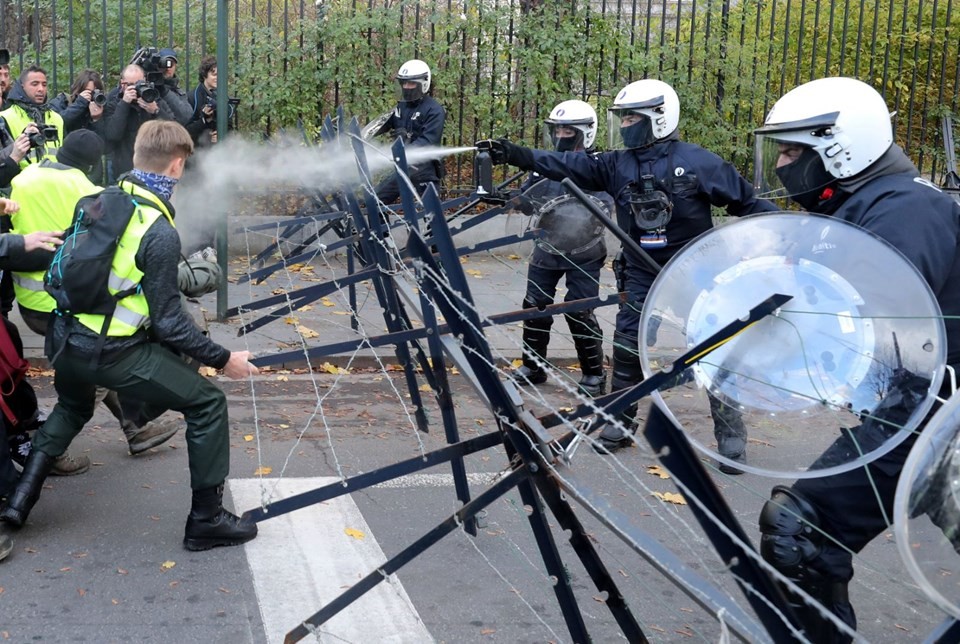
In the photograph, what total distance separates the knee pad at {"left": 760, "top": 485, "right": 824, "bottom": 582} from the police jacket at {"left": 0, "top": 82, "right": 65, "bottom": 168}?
5677mm

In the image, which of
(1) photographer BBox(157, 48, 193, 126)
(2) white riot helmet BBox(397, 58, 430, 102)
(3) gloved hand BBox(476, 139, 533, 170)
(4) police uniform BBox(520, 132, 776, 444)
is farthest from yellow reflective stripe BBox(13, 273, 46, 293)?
(2) white riot helmet BBox(397, 58, 430, 102)

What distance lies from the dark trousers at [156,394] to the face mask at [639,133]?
2673 mm

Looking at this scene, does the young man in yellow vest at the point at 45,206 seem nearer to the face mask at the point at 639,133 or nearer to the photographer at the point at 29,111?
the photographer at the point at 29,111

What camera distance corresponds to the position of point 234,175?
9.82 m

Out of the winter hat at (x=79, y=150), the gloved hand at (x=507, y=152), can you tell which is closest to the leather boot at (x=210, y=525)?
the winter hat at (x=79, y=150)

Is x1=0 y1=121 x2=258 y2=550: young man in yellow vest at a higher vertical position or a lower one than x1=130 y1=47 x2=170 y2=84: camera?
lower

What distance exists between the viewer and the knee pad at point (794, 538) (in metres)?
3.37

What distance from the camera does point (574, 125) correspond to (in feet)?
23.1

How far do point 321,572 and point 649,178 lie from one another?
9.13 feet

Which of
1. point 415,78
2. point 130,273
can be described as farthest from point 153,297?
point 415,78

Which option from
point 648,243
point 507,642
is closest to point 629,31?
point 648,243

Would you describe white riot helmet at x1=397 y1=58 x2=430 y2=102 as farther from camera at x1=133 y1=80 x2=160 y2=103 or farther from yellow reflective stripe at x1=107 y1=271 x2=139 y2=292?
yellow reflective stripe at x1=107 y1=271 x2=139 y2=292

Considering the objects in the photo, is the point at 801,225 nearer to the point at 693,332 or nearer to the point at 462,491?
the point at 693,332

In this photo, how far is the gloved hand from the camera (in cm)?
579
